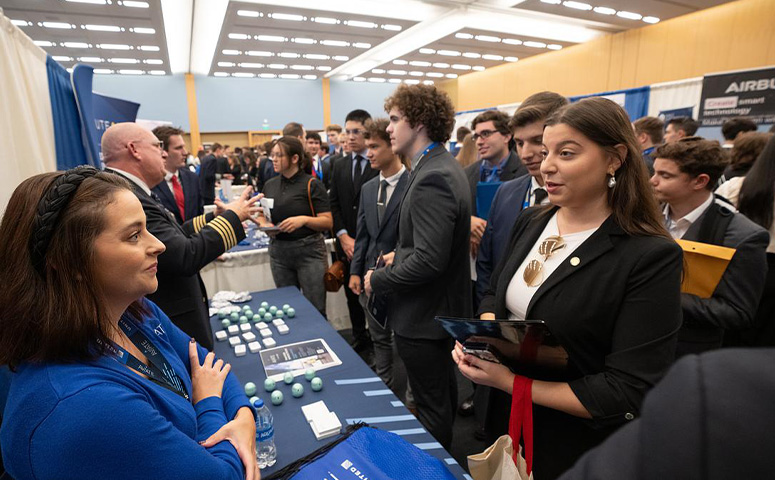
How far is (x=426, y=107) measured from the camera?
1.89 m

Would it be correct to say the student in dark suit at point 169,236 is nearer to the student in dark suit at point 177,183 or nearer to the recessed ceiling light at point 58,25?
the student in dark suit at point 177,183

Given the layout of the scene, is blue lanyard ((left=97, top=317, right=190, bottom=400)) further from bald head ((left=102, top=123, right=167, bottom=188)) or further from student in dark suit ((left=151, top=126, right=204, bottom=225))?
student in dark suit ((left=151, top=126, right=204, bottom=225))

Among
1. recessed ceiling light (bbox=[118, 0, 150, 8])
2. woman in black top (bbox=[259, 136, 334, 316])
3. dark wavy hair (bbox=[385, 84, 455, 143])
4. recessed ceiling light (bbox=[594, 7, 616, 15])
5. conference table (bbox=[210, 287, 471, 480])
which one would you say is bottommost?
conference table (bbox=[210, 287, 471, 480])

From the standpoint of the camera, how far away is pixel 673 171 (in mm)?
1873

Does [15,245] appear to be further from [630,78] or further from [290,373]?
[630,78]

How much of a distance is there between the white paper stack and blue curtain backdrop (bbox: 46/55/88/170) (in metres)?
2.08

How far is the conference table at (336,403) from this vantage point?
4.21 feet

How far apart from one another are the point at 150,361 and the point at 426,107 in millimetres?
1523

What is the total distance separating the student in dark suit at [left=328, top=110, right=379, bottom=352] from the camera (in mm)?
3537

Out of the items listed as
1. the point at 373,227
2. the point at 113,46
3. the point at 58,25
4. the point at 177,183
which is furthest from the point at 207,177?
the point at 113,46

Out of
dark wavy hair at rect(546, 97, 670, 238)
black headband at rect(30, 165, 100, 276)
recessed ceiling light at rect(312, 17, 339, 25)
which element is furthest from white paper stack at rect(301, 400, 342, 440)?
recessed ceiling light at rect(312, 17, 339, 25)

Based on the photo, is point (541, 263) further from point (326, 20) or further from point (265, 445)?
point (326, 20)

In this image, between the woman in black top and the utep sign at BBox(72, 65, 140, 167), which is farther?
the woman in black top

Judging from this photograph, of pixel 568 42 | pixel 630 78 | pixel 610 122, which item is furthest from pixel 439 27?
pixel 610 122
